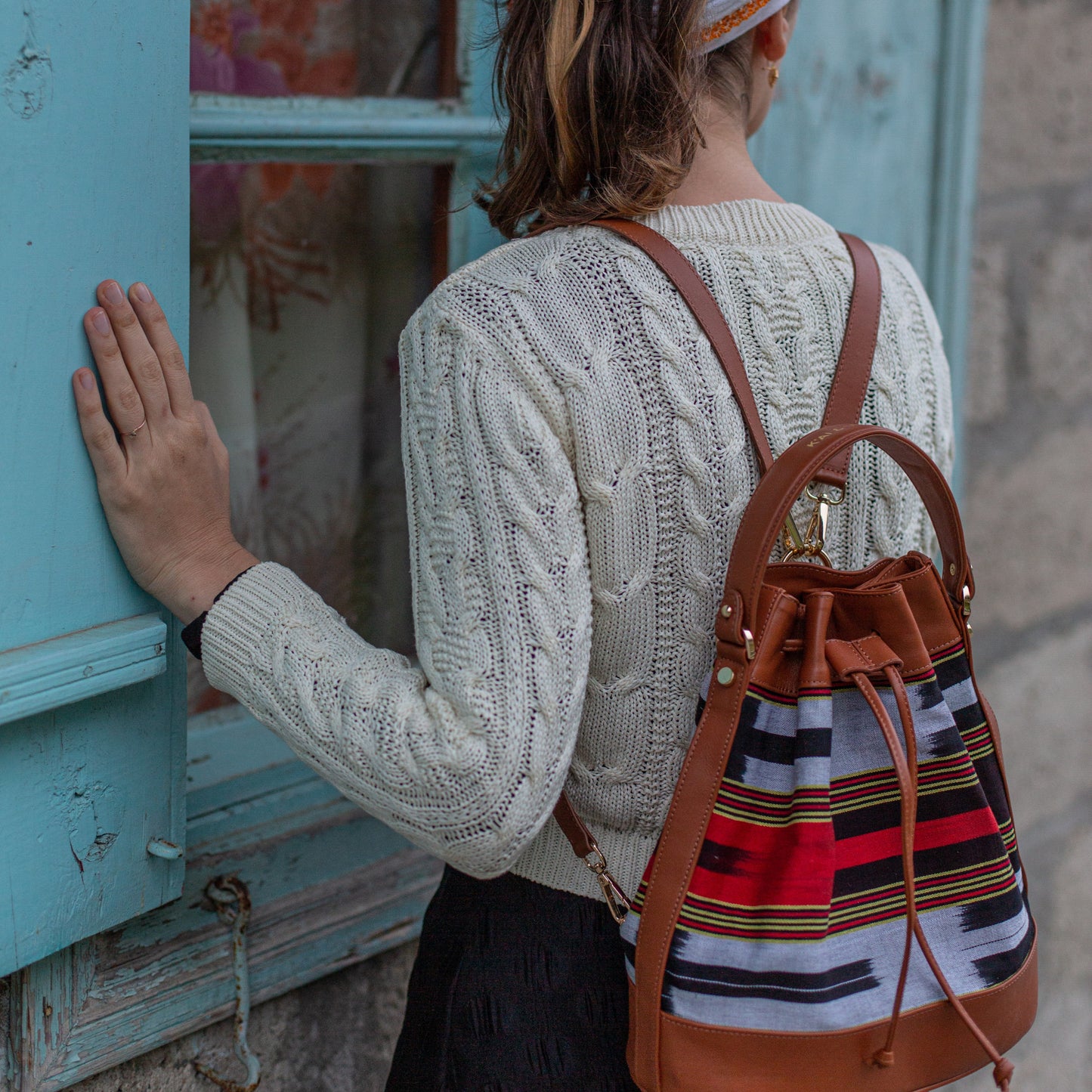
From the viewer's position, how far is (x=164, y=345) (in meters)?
0.95

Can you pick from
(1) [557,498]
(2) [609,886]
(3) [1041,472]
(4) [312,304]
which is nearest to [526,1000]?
(2) [609,886]

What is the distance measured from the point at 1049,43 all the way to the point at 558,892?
189 cm

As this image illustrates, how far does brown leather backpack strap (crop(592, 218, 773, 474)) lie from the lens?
2.97 ft

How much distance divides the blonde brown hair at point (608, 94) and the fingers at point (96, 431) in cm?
41

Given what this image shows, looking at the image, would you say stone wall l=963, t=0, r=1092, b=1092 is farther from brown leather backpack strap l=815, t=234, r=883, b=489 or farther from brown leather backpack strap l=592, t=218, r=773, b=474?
brown leather backpack strap l=592, t=218, r=773, b=474

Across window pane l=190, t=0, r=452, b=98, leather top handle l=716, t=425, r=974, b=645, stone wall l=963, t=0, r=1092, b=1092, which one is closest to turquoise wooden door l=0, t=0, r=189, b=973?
window pane l=190, t=0, r=452, b=98

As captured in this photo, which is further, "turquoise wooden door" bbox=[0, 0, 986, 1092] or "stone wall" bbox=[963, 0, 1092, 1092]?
"stone wall" bbox=[963, 0, 1092, 1092]

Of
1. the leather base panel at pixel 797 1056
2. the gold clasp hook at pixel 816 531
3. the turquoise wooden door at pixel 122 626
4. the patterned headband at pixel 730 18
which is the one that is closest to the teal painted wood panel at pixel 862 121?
the turquoise wooden door at pixel 122 626

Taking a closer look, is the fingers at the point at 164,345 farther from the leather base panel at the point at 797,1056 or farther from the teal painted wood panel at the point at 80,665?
the leather base panel at the point at 797,1056

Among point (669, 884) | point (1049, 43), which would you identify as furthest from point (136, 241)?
point (1049, 43)

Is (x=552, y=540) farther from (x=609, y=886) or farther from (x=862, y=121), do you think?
(x=862, y=121)

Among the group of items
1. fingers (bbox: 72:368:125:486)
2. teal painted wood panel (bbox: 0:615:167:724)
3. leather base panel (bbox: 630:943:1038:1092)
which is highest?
fingers (bbox: 72:368:125:486)

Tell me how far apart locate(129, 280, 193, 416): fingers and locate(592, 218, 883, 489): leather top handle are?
38 centimetres

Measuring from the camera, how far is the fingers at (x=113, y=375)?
909 millimetres
